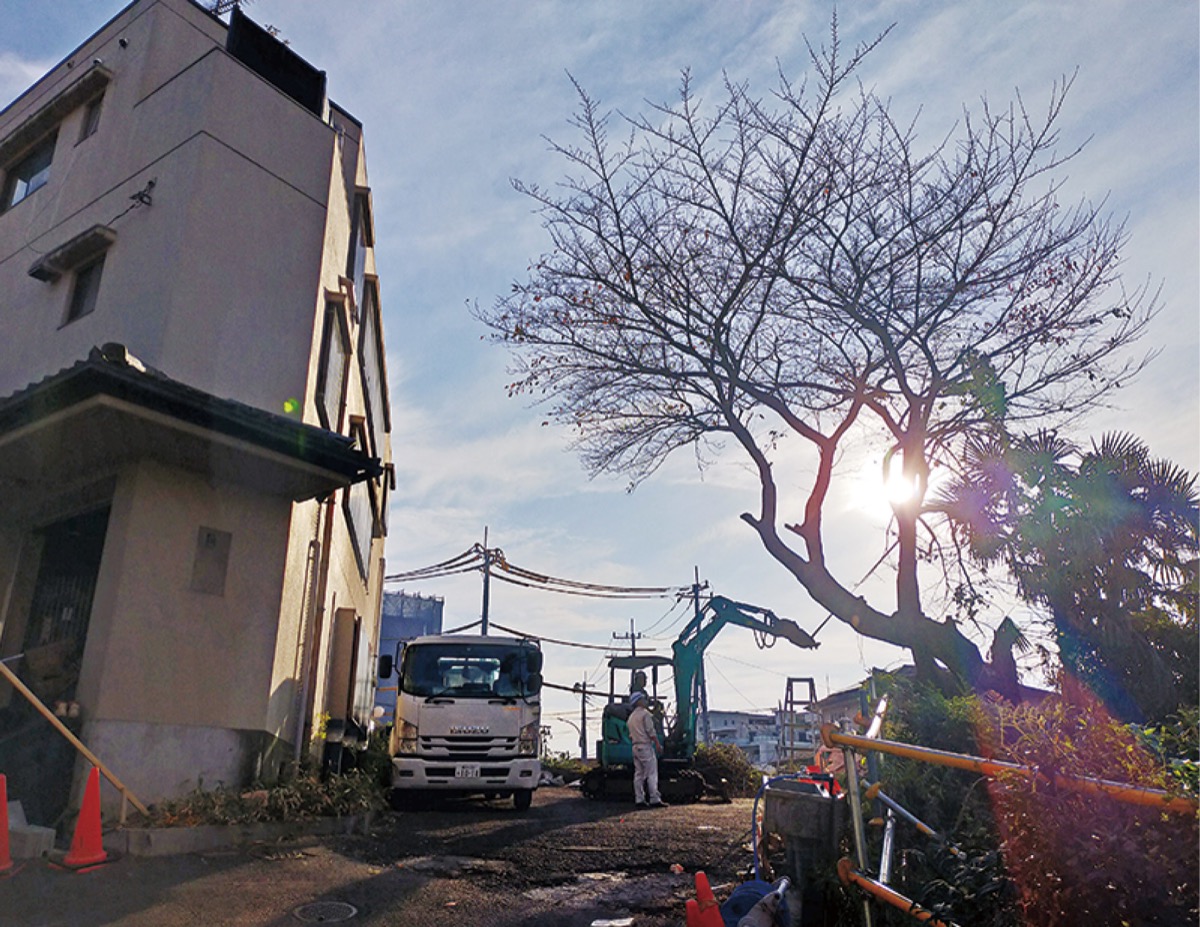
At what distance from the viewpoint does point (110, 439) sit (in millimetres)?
8453

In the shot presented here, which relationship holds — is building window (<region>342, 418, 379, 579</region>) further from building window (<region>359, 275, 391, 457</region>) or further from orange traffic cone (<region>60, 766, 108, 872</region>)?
orange traffic cone (<region>60, 766, 108, 872</region>)

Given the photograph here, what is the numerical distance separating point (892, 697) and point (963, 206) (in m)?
6.97

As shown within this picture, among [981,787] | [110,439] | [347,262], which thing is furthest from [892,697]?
[347,262]

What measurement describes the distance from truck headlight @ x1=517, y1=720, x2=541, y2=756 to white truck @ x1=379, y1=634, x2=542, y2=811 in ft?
0.05

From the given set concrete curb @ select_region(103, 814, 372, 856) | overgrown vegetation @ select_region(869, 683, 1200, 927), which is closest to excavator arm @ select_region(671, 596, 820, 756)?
concrete curb @ select_region(103, 814, 372, 856)

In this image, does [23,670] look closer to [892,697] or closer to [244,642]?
[244,642]

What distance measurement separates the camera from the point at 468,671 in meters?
12.3

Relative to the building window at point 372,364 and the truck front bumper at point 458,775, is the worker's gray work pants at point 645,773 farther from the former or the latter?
the building window at point 372,364

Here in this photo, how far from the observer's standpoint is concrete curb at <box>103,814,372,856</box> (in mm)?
6852

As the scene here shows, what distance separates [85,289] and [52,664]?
568 cm

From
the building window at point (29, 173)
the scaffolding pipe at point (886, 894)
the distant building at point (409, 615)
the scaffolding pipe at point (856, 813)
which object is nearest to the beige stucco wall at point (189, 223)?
the building window at point (29, 173)

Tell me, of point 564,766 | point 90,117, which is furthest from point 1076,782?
point 564,766

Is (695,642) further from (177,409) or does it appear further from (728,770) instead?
(177,409)

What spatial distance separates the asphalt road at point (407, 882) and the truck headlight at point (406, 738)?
101 inches
